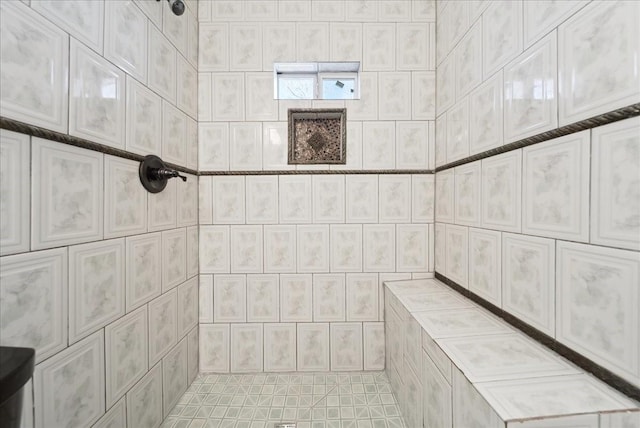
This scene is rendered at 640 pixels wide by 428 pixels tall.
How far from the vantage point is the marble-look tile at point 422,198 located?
4.17 ft

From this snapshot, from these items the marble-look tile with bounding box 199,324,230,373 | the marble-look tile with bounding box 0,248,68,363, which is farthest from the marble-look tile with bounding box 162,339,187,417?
the marble-look tile with bounding box 0,248,68,363

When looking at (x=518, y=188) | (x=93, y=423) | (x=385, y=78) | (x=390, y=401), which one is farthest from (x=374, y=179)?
(x=93, y=423)

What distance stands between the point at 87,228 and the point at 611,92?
1266 millimetres

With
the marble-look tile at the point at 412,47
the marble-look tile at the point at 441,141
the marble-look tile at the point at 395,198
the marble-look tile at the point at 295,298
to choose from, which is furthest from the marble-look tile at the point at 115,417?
the marble-look tile at the point at 412,47

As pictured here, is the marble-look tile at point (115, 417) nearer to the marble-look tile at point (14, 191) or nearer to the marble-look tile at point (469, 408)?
the marble-look tile at point (14, 191)

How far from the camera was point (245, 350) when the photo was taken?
1260 mm

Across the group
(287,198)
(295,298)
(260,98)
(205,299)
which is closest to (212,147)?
(260,98)

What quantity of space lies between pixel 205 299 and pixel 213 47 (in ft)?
4.23

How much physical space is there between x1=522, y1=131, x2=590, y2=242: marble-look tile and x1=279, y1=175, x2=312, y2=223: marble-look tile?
857 mm

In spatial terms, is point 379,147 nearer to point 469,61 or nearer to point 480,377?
point 469,61

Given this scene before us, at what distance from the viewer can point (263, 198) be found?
126 centimetres

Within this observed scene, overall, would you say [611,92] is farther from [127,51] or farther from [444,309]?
[127,51]

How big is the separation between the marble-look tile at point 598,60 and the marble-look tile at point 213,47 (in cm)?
131

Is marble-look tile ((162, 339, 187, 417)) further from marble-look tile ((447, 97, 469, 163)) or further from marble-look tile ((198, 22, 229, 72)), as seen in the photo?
marble-look tile ((447, 97, 469, 163))
